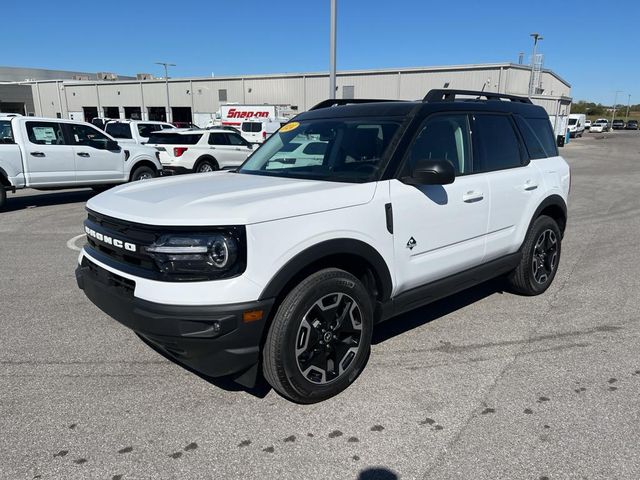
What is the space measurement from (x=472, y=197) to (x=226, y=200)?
203 centimetres

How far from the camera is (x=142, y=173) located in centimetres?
1266

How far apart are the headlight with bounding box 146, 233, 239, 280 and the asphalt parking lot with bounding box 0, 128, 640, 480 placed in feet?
3.15

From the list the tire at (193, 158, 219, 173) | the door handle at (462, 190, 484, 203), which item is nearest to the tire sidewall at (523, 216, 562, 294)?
the door handle at (462, 190, 484, 203)

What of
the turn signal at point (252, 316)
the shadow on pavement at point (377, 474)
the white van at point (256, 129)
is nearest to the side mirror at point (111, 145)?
the turn signal at point (252, 316)

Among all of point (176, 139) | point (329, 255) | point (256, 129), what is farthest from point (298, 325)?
point (256, 129)

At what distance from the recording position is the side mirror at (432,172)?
3.30 metres

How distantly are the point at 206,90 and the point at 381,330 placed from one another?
5186 cm

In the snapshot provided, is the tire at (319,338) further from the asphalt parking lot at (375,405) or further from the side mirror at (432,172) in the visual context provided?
the side mirror at (432,172)

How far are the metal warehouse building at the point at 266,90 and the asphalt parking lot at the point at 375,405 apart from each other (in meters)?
33.3

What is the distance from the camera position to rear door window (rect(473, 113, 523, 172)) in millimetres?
4207

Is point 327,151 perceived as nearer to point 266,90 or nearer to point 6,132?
point 6,132

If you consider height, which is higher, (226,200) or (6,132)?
(6,132)

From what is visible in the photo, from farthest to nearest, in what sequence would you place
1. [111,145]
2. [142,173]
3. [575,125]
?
[575,125]
[142,173]
[111,145]

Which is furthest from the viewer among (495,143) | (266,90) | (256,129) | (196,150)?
(266,90)
